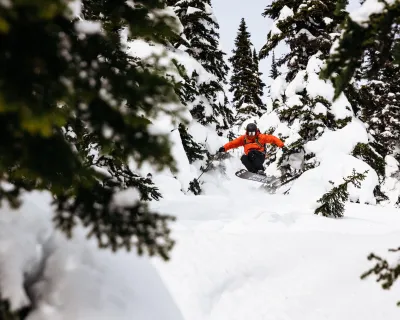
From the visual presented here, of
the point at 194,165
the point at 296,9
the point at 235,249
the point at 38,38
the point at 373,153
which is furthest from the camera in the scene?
the point at 194,165

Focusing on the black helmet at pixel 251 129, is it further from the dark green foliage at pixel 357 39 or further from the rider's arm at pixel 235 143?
the dark green foliage at pixel 357 39

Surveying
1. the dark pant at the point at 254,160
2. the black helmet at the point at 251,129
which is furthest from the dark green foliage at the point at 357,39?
the dark pant at the point at 254,160

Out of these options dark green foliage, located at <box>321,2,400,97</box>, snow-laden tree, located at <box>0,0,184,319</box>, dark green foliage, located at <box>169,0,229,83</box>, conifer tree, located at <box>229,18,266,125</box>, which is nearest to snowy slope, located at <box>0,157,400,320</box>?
snow-laden tree, located at <box>0,0,184,319</box>

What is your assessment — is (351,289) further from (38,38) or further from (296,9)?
(296,9)

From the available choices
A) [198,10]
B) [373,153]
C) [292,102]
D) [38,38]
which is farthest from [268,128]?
[38,38]

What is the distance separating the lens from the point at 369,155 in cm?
1187

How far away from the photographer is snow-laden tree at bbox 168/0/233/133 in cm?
1520

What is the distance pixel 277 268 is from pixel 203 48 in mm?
12128

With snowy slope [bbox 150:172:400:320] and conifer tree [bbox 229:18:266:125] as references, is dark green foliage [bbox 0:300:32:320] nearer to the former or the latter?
snowy slope [bbox 150:172:400:320]

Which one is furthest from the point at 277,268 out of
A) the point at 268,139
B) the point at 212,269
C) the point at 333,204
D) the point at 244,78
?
the point at 244,78

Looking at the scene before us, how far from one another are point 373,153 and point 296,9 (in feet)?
19.9

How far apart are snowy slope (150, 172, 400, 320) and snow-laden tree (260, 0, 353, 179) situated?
551cm

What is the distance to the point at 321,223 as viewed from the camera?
7.33 meters

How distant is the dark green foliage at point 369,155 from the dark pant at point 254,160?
9.77 ft
